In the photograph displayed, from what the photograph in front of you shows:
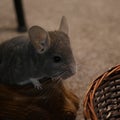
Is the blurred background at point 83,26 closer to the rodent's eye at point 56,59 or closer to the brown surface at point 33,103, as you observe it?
the brown surface at point 33,103

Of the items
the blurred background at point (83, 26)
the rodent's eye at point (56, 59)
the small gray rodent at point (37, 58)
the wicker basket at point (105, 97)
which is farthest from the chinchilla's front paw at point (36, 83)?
the blurred background at point (83, 26)

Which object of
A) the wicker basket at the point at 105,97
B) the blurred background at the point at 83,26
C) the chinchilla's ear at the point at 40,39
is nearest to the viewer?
the wicker basket at the point at 105,97

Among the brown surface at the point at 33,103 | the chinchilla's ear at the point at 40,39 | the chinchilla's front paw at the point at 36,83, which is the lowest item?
the brown surface at the point at 33,103

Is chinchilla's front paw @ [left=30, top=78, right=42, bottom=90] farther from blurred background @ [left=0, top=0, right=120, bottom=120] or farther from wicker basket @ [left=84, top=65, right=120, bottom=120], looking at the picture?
blurred background @ [left=0, top=0, right=120, bottom=120]

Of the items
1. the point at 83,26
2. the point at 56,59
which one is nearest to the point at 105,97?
the point at 56,59

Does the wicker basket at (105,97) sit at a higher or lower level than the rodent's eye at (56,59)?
lower

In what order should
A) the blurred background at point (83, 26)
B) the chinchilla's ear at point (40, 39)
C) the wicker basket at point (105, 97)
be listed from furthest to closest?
the blurred background at point (83, 26) → the chinchilla's ear at point (40, 39) → the wicker basket at point (105, 97)

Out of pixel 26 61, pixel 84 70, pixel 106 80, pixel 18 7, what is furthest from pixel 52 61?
pixel 18 7

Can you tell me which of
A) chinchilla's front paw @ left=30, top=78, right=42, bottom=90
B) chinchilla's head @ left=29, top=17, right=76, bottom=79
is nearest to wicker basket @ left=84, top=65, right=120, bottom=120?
chinchilla's head @ left=29, top=17, right=76, bottom=79

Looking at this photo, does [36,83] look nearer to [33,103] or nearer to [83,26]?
[33,103]
